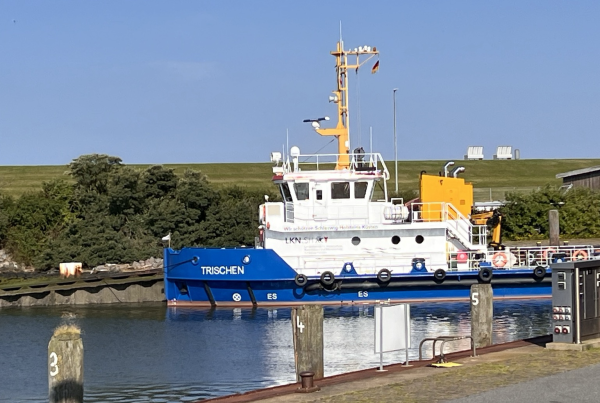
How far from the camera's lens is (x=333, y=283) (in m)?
28.2

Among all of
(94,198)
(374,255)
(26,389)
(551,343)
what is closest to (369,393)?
(551,343)

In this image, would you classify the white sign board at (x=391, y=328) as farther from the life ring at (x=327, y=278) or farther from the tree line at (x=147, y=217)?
the tree line at (x=147, y=217)

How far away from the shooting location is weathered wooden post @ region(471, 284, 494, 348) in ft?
50.6

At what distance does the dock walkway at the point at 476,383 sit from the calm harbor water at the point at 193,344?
4.06 m

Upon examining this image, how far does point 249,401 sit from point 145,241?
1123 inches

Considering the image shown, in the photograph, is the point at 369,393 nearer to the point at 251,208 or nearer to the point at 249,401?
the point at 249,401

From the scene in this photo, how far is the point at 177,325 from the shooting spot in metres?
25.8

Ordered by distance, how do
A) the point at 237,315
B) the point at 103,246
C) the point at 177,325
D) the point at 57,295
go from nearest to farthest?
the point at 177,325 → the point at 237,315 → the point at 57,295 → the point at 103,246

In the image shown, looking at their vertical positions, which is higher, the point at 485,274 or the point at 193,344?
the point at 485,274

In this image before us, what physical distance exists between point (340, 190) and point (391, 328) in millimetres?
15334

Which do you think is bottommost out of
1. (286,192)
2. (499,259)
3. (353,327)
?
(353,327)

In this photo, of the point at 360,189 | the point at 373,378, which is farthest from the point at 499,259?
the point at 373,378

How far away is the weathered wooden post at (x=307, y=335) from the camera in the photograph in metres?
12.8

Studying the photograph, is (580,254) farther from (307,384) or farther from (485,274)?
(307,384)
